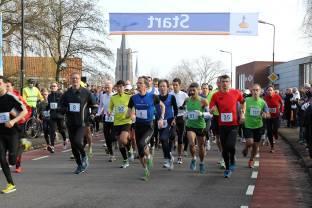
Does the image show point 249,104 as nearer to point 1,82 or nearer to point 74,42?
point 1,82

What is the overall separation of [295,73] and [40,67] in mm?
39961

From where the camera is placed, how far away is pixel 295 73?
6794 cm

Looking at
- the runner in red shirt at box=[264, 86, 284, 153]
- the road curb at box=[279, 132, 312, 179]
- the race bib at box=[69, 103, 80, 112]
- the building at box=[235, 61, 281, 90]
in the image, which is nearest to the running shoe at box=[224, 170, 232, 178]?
the road curb at box=[279, 132, 312, 179]

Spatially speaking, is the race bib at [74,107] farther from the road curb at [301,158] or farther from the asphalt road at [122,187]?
the road curb at [301,158]

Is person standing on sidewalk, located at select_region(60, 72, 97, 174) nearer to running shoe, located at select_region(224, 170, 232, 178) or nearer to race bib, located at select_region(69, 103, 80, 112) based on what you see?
race bib, located at select_region(69, 103, 80, 112)

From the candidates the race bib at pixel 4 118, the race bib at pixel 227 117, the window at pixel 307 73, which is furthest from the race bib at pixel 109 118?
the window at pixel 307 73

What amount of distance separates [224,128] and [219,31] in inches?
841

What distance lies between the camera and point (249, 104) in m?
13.6

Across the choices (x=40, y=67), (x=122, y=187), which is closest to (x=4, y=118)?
(x=122, y=187)

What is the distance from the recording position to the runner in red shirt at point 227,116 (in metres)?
11.0

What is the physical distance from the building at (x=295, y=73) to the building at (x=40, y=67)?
2474 cm

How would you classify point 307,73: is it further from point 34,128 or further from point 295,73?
point 34,128

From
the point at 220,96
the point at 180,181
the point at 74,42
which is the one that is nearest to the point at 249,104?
the point at 220,96

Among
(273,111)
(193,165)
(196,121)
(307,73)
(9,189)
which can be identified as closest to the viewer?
(9,189)
